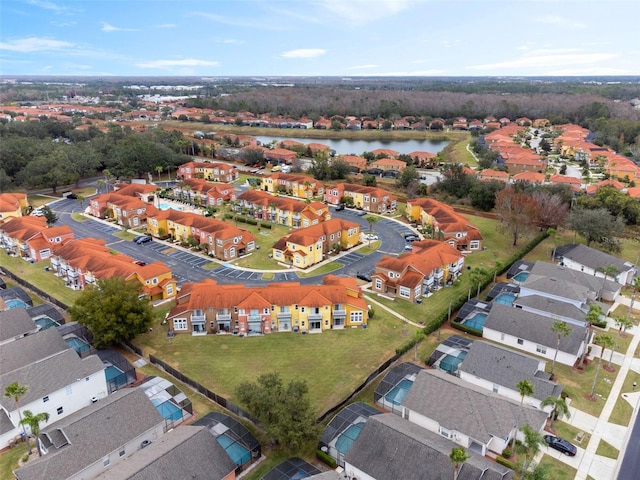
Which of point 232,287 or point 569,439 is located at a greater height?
point 232,287

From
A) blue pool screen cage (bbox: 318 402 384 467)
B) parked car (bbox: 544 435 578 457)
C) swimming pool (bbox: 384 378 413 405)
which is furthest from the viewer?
swimming pool (bbox: 384 378 413 405)

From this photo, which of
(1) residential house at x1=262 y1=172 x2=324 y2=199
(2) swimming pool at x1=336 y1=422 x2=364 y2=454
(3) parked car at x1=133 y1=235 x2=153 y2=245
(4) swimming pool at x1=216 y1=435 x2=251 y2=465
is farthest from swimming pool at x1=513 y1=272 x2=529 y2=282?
(3) parked car at x1=133 y1=235 x2=153 y2=245

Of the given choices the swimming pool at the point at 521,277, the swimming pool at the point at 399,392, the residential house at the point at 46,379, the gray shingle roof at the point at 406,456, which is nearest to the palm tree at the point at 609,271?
the swimming pool at the point at 521,277

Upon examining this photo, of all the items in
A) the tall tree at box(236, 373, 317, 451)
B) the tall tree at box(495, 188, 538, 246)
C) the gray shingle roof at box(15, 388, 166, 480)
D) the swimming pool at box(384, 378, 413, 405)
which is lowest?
the swimming pool at box(384, 378, 413, 405)

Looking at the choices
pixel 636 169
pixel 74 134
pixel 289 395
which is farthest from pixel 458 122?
pixel 289 395

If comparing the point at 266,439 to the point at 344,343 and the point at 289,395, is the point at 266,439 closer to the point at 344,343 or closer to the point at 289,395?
the point at 289,395

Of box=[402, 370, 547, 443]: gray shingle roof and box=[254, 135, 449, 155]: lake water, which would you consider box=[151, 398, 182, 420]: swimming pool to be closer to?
box=[402, 370, 547, 443]: gray shingle roof

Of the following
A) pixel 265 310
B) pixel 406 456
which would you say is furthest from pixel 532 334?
pixel 265 310
